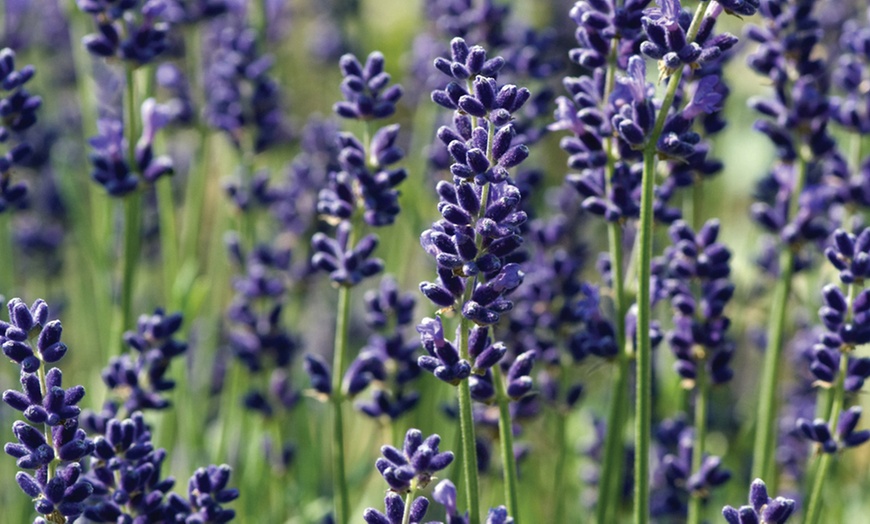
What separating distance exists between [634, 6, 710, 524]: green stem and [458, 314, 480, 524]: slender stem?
326 millimetres

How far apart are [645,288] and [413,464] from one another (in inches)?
20.7

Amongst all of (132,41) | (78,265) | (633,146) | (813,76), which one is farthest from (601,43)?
(78,265)

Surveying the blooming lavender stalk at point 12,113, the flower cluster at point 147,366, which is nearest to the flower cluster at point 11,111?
the blooming lavender stalk at point 12,113

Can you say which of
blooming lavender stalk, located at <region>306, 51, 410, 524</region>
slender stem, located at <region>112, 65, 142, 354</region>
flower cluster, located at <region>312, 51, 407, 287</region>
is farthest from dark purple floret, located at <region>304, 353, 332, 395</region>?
slender stem, located at <region>112, 65, 142, 354</region>

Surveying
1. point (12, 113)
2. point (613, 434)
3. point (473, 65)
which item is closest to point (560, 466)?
point (613, 434)

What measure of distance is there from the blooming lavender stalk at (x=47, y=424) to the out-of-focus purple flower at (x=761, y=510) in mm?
1035

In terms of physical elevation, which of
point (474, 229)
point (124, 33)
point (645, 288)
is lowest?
point (645, 288)

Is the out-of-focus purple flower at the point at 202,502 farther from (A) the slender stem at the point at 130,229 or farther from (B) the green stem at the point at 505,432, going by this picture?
(A) the slender stem at the point at 130,229

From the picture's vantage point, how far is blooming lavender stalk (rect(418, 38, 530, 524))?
65.2 inches

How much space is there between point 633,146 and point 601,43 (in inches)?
15.9

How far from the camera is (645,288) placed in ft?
6.01

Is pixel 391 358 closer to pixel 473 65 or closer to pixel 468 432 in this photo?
pixel 468 432

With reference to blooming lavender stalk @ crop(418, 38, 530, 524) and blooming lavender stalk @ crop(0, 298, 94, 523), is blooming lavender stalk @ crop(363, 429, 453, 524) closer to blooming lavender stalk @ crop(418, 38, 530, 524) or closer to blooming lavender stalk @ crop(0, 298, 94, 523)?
blooming lavender stalk @ crop(418, 38, 530, 524)

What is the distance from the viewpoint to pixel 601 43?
2.20 metres
